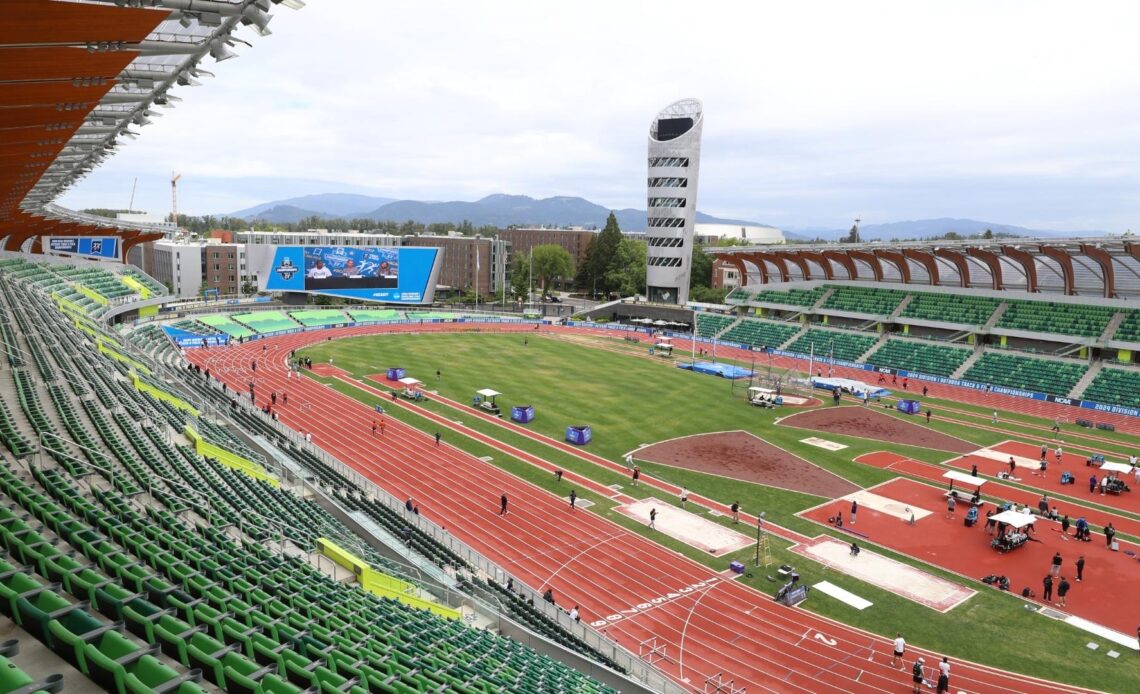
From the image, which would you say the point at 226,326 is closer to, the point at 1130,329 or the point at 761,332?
the point at 761,332

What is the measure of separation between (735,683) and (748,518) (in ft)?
34.6

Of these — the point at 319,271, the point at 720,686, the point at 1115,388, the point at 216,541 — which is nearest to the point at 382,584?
the point at 216,541

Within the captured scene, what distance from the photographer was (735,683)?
1762 cm

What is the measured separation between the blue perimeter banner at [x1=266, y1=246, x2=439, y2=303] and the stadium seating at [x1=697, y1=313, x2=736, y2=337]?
35.3 m

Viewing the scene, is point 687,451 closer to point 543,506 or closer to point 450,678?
point 543,506

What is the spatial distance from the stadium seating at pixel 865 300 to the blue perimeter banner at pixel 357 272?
49.2m

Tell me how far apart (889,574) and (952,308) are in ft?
154

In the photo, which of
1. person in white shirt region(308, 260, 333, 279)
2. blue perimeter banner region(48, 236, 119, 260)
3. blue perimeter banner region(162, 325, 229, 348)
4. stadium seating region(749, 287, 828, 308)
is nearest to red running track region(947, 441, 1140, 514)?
stadium seating region(749, 287, 828, 308)

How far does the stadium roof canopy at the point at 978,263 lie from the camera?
52.3 metres

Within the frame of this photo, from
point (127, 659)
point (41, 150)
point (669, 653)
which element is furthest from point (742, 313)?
point (127, 659)

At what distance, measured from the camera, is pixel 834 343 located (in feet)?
217

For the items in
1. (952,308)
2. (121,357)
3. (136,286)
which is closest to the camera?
(121,357)

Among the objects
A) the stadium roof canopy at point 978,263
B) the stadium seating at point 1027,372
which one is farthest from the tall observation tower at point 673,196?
the stadium seating at point 1027,372

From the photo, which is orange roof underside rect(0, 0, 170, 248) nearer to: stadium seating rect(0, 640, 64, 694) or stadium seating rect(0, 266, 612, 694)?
stadium seating rect(0, 640, 64, 694)
